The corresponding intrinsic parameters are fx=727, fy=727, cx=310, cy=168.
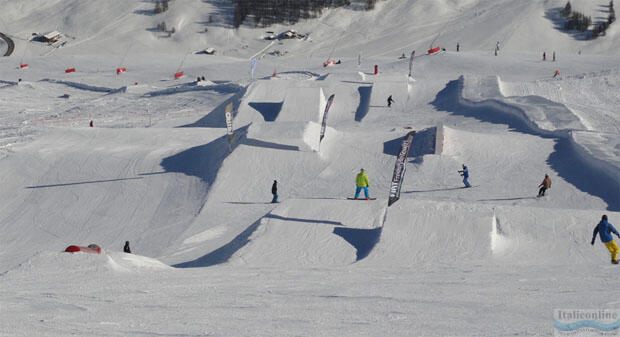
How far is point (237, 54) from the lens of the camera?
82.6 m

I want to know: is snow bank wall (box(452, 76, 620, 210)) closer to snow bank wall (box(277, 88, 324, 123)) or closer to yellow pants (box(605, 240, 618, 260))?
snow bank wall (box(277, 88, 324, 123))

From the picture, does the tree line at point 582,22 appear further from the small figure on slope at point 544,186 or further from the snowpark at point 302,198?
the small figure on slope at point 544,186

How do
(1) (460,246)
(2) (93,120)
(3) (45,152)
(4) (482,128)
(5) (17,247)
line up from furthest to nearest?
1. (2) (93,120)
2. (4) (482,128)
3. (3) (45,152)
4. (5) (17,247)
5. (1) (460,246)

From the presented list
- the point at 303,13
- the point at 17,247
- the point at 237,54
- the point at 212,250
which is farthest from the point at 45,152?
the point at 303,13

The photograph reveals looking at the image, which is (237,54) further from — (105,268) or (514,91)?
Answer: (105,268)

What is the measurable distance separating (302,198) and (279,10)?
235ft

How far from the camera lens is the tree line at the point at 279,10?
90.6m

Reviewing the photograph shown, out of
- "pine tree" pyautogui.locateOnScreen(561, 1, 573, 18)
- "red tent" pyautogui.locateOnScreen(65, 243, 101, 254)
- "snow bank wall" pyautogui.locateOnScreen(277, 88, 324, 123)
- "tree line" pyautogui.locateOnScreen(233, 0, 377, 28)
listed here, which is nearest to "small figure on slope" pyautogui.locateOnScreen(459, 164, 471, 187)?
"red tent" pyautogui.locateOnScreen(65, 243, 101, 254)

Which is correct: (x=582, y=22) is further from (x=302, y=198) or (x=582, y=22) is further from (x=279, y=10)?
(x=302, y=198)

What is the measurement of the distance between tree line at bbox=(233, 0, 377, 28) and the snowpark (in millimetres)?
27505

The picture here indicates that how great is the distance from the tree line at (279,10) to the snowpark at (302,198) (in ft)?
90.2

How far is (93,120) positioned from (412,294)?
3649cm

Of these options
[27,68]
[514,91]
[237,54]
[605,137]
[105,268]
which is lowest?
[237,54]

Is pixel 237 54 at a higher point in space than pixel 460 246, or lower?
lower
